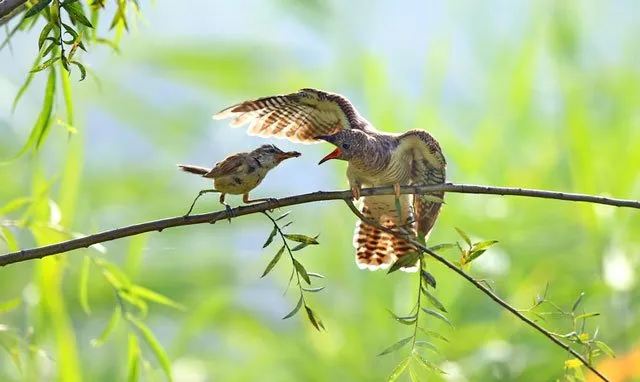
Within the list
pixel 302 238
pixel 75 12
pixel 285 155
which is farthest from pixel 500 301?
pixel 75 12

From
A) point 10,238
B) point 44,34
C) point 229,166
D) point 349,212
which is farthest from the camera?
point 349,212

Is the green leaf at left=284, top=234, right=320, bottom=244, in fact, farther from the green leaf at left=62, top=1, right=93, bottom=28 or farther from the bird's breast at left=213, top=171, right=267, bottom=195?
the green leaf at left=62, top=1, right=93, bottom=28

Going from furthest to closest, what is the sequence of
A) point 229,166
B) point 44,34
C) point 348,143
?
point 348,143
point 229,166
point 44,34

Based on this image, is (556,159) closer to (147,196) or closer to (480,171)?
(480,171)

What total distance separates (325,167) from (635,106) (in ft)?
3.48

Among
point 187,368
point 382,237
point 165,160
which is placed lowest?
point 382,237

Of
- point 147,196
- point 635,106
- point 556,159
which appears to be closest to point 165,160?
point 147,196

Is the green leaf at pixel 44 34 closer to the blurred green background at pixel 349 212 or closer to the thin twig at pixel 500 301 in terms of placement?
the thin twig at pixel 500 301

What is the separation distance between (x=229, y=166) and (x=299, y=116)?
44 centimetres

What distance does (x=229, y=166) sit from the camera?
101 centimetres

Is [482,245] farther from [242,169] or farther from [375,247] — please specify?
[375,247]

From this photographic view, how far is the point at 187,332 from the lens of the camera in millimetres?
2125

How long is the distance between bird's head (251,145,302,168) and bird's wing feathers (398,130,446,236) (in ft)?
1.08

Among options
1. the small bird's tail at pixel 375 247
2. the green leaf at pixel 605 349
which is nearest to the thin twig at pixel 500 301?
the green leaf at pixel 605 349
